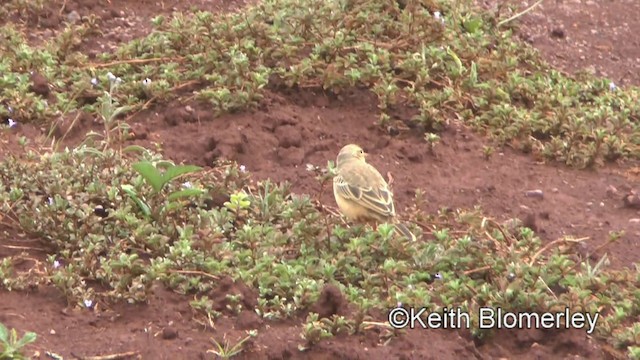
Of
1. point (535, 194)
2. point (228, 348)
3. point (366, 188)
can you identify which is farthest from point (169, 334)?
point (535, 194)

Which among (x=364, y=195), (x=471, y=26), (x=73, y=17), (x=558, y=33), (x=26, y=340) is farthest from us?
(x=558, y=33)

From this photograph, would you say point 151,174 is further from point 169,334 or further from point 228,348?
point 228,348

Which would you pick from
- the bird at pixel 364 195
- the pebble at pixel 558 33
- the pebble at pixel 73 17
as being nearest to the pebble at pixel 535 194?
the bird at pixel 364 195

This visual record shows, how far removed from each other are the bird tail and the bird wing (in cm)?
13

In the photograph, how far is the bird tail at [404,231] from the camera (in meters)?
6.69

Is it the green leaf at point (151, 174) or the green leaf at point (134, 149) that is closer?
the green leaf at point (151, 174)

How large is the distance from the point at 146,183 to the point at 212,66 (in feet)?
6.87

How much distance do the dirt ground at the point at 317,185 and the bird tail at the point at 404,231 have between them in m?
0.65

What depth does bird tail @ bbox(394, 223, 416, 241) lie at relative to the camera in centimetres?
669

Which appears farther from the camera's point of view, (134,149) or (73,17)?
(73,17)

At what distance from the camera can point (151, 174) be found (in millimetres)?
6691

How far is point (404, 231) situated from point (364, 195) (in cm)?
36

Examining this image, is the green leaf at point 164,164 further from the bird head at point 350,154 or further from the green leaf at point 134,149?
the bird head at point 350,154

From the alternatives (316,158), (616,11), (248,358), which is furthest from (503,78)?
(248,358)
